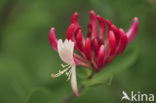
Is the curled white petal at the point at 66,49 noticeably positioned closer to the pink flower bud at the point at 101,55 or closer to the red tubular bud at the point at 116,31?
the pink flower bud at the point at 101,55

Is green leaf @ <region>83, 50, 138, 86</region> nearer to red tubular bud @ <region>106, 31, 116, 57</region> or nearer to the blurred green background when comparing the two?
the blurred green background

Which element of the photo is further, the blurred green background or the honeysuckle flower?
the blurred green background

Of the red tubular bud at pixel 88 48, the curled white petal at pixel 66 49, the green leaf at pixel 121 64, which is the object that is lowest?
the green leaf at pixel 121 64

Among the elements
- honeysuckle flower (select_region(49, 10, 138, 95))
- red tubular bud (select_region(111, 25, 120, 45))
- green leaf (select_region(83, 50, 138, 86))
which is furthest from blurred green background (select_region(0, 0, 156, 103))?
red tubular bud (select_region(111, 25, 120, 45))

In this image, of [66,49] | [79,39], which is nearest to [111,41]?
[79,39]

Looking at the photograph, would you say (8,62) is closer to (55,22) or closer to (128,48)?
(55,22)

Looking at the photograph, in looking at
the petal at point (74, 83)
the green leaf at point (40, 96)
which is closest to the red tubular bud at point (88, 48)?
the petal at point (74, 83)

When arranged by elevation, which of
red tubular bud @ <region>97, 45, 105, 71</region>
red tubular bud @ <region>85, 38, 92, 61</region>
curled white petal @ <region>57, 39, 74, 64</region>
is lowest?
red tubular bud @ <region>97, 45, 105, 71</region>

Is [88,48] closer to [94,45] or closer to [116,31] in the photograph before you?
[94,45]
